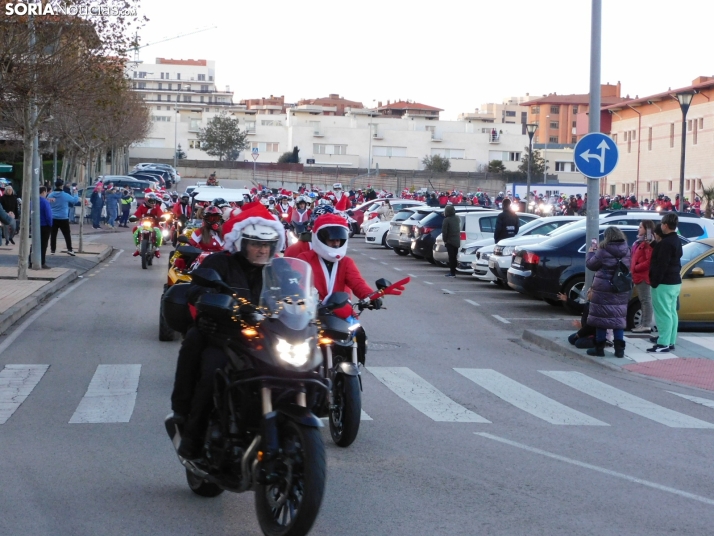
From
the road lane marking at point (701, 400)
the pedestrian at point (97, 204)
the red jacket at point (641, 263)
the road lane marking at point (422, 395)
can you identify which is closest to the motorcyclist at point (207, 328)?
the road lane marking at point (422, 395)

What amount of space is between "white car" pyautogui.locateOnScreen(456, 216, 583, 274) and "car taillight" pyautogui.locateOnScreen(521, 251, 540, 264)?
20.0 feet

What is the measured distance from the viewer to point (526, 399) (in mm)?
10984

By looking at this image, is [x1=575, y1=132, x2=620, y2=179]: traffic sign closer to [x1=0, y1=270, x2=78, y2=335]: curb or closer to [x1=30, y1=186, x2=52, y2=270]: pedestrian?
[x1=0, y1=270, x2=78, y2=335]: curb

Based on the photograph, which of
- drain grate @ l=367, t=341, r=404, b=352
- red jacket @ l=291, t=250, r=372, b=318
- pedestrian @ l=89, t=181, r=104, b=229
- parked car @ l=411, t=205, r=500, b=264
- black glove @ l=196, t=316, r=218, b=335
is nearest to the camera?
black glove @ l=196, t=316, r=218, b=335

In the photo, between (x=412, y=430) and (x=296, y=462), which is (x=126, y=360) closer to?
(x=412, y=430)

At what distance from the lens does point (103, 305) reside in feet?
60.2

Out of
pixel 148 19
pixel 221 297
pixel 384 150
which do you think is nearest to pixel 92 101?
pixel 148 19

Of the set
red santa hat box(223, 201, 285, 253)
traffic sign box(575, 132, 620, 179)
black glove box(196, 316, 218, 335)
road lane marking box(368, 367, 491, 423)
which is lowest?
road lane marking box(368, 367, 491, 423)

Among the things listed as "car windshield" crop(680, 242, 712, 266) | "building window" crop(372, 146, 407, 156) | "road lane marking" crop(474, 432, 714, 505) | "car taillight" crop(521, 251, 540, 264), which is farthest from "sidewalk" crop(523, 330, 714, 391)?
"building window" crop(372, 146, 407, 156)

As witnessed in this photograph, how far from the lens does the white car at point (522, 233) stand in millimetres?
25188

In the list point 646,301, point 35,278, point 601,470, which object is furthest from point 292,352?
point 35,278

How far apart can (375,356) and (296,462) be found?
8250 mm

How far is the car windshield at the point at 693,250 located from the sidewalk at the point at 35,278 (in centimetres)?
1037

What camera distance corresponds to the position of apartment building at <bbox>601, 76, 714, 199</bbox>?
60.9 meters
